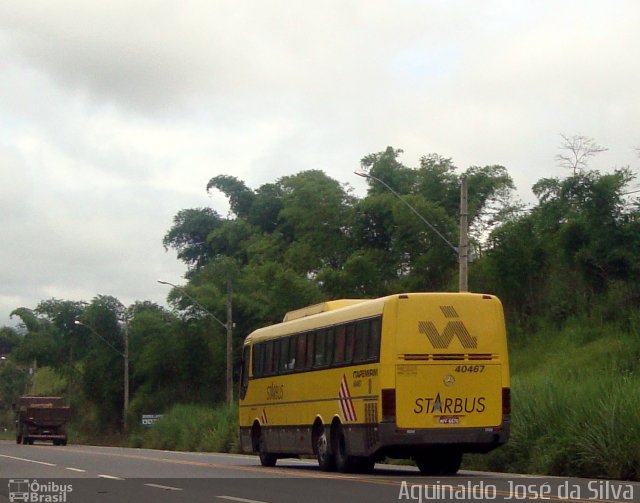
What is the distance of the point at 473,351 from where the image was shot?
22.1m

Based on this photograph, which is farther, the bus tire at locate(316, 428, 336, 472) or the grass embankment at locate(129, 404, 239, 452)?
the grass embankment at locate(129, 404, 239, 452)

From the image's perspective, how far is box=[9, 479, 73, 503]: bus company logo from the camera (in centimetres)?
1750

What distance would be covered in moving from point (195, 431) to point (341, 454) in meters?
25.4

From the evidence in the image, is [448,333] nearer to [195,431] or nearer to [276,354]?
[276,354]

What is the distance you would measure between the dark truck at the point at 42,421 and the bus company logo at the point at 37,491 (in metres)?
41.2

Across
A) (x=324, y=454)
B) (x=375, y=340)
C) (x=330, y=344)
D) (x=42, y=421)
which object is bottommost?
(x=324, y=454)

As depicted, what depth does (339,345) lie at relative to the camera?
24.1 m

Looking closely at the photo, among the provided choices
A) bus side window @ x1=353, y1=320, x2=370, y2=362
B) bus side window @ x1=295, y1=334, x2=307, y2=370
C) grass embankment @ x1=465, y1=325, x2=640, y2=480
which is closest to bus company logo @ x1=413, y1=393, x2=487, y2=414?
bus side window @ x1=353, y1=320, x2=370, y2=362

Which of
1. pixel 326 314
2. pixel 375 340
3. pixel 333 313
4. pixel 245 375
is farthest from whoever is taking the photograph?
pixel 245 375

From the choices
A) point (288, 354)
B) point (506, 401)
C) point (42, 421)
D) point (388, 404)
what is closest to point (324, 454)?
point (288, 354)

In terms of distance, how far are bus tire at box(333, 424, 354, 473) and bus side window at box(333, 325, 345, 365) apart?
130cm

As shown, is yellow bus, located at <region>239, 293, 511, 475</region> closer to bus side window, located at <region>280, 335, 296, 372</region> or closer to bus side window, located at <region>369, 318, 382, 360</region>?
bus side window, located at <region>369, 318, 382, 360</region>

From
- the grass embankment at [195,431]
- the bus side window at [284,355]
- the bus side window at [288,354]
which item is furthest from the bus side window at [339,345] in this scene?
the grass embankment at [195,431]

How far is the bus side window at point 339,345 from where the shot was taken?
23.9m
